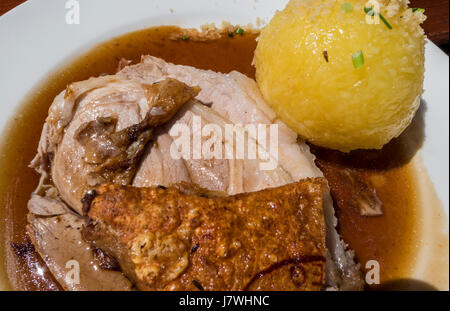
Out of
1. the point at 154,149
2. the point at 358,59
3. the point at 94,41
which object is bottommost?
the point at 154,149

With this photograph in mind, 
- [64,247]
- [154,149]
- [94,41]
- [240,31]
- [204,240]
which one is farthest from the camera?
[240,31]

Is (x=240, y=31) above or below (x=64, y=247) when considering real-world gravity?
above

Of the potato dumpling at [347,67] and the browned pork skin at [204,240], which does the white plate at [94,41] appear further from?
the browned pork skin at [204,240]

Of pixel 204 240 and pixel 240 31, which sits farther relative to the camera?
pixel 240 31

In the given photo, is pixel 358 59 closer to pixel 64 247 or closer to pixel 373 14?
pixel 373 14

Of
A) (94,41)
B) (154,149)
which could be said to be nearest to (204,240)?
(154,149)

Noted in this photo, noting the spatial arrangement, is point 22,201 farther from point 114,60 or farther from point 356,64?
point 356,64

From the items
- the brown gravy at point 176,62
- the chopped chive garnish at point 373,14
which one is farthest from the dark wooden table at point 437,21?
the chopped chive garnish at point 373,14

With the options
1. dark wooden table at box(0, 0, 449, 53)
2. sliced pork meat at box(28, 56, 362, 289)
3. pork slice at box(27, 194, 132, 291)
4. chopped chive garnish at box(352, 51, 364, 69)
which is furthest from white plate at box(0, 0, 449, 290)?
chopped chive garnish at box(352, 51, 364, 69)
